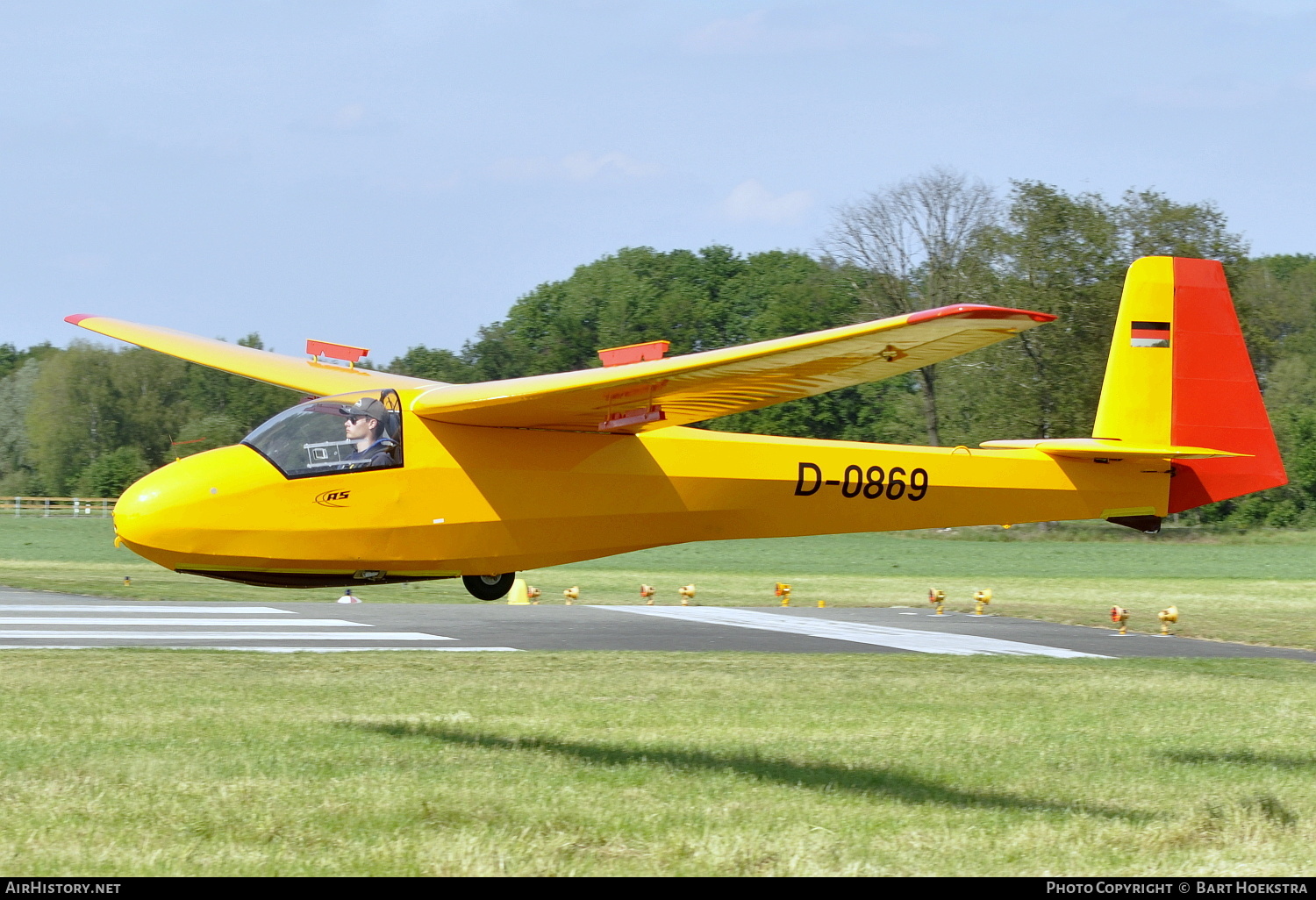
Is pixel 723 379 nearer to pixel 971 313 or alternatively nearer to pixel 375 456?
pixel 971 313

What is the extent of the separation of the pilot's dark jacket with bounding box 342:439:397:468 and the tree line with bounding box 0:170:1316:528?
1927 millimetres

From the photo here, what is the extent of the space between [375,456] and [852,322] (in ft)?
176

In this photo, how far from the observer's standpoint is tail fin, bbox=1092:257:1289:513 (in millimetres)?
12211

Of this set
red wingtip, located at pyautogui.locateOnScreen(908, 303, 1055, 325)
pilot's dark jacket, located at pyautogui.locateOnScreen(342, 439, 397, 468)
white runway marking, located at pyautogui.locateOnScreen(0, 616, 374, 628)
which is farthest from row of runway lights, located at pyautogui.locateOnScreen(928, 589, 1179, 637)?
red wingtip, located at pyautogui.locateOnScreen(908, 303, 1055, 325)

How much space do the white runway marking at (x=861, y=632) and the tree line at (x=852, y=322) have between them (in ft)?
34.6

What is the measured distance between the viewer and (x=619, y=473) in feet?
33.0

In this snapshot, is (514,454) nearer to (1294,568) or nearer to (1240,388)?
(1240,388)

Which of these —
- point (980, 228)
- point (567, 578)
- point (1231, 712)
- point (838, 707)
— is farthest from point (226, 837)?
point (980, 228)

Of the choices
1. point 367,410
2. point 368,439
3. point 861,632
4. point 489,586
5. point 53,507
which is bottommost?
point 861,632

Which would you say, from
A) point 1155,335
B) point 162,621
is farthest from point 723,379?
point 162,621

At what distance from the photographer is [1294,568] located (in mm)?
42625

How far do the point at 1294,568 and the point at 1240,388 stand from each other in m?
34.4

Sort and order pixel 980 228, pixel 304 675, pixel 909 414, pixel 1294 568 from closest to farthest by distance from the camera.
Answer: pixel 304 675 → pixel 1294 568 → pixel 980 228 → pixel 909 414

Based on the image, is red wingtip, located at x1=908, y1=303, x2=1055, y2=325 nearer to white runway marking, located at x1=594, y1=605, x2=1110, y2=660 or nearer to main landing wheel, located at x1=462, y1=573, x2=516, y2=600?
main landing wheel, located at x1=462, y1=573, x2=516, y2=600
